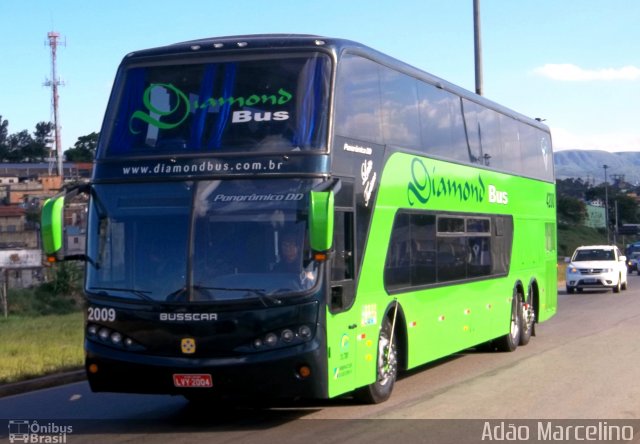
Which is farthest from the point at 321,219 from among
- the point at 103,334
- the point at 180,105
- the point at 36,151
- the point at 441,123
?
the point at 36,151

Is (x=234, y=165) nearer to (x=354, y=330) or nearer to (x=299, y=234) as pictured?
(x=299, y=234)

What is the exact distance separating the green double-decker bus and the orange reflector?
0.05m

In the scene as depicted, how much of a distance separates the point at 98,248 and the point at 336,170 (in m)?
2.50

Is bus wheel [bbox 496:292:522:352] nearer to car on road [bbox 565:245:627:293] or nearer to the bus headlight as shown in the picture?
the bus headlight

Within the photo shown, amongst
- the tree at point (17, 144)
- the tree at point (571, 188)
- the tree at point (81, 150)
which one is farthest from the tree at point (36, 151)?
the tree at point (571, 188)

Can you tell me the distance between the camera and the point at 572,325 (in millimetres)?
22391

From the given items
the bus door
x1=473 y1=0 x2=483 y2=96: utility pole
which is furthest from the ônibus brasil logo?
x1=473 y1=0 x2=483 y2=96: utility pole

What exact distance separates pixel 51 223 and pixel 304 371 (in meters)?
2.81

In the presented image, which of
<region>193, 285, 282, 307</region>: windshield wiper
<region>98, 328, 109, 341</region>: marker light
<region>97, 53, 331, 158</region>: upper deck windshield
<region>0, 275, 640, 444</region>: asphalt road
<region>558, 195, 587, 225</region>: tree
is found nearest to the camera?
<region>193, 285, 282, 307</region>: windshield wiper

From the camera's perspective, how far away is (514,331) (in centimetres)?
1778

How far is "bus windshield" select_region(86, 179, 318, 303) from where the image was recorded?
958 cm

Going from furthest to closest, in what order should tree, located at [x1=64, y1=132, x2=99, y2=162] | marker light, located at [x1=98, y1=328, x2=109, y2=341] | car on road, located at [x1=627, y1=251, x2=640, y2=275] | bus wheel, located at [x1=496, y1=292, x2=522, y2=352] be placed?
1. tree, located at [x1=64, y1=132, x2=99, y2=162]
2. car on road, located at [x1=627, y1=251, x2=640, y2=275]
3. bus wheel, located at [x1=496, y1=292, x2=522, y2=352]
4. marker light, located at [x1=98, y1=328, x2=109, y2=341]

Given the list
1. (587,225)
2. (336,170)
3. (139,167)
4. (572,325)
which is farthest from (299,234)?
(587,225)

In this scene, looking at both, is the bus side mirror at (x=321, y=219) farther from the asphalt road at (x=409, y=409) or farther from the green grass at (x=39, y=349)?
the green grass at (x=39, y=349)
